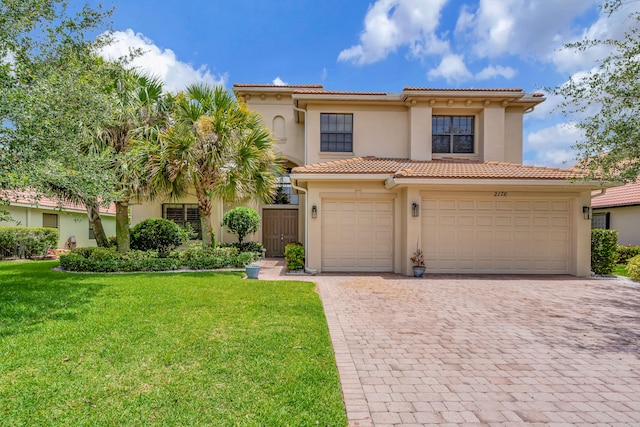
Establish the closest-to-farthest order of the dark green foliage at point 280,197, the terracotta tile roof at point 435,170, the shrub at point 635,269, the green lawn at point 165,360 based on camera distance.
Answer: the green lawn at point 165,360, the shrub at point 635,269, the terracotta tile roof at point 435,170, the dark green foliage at point 280,197

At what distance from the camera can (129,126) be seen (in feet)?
36.7

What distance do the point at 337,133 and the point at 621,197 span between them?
46.6 ft

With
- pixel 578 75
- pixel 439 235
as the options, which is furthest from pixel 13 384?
pixel 578 75

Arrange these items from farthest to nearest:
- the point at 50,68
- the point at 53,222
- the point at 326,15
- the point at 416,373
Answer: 1. the point at 53,222
2. the point at 326,15
3. the point at 50,68
4. the point at 416,373

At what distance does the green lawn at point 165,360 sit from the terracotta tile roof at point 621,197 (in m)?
16.3

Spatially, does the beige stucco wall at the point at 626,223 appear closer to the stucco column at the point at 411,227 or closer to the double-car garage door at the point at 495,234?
the double-car garage door at the point at 495,234

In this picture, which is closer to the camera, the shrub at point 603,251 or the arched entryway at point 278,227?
the shrub at point 603,251

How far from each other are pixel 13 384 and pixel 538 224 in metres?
13.6

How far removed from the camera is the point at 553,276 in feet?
35.8

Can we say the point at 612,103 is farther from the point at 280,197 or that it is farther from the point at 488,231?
the point at 280,197

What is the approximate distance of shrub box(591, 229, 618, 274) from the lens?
36.5 ft

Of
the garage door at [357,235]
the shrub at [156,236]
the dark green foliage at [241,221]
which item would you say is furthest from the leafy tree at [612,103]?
the shrub at [156,236]

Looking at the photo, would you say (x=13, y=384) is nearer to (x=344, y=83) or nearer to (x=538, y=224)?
(x=538, y=224)

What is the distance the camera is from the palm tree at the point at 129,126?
1056 cm
